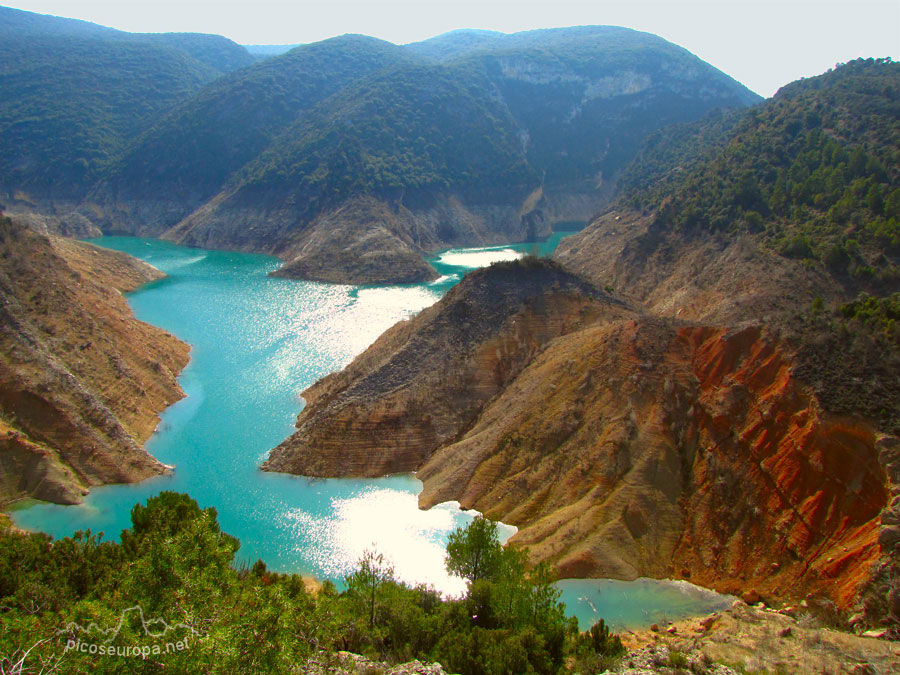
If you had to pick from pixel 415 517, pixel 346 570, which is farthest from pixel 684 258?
pixel 346 570

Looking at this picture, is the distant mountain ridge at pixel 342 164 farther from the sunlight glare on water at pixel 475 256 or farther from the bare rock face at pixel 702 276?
the bare rock face at pixel 702 276

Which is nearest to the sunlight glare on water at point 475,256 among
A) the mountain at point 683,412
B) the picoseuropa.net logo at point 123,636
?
the mountain at point 683,412

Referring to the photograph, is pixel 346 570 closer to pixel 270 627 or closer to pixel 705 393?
pixel 270 627

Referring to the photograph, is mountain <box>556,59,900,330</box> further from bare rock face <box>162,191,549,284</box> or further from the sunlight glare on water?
bare rock face <box>162,191,549,284</box>

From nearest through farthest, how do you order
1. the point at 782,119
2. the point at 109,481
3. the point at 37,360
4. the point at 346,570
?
the point at 346,570 → the point at 109,481 → the point at 37,360 → the point at 782,119

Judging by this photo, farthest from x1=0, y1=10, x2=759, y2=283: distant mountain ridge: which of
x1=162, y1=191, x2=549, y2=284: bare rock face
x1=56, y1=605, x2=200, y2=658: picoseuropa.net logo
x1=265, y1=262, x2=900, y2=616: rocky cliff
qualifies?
x1=56, y1=605, x2=200, y2=658: picoseuropa.net logo

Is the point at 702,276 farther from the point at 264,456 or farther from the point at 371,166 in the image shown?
the point at 371,166
